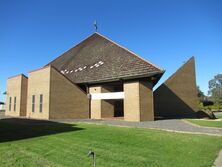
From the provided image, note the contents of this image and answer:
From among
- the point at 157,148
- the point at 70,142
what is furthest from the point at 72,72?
the point at 157,148

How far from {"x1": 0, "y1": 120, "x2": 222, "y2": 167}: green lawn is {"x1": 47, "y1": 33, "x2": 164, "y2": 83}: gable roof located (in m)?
11.2

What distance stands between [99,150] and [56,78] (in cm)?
1679

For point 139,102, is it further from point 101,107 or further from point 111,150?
point 111,150

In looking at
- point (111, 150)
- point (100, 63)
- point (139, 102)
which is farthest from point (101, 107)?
point (111, 150)

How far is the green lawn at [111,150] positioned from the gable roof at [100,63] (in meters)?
11.2

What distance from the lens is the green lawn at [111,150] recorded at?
22.5 ft

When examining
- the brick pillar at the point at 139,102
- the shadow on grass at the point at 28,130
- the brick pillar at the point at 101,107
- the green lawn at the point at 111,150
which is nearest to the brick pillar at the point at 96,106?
the brick pillar at the point at 101,107

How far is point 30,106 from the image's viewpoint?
26266 millimetres

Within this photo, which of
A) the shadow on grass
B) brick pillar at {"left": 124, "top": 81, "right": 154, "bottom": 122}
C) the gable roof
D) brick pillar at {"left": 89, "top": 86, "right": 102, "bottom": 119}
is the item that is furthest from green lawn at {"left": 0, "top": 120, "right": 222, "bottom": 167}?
brick pillar at {"left": 89, "top": 86, "right": 102, "bottom": 119}

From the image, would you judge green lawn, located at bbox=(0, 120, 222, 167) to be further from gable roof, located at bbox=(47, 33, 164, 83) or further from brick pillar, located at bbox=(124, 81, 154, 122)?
gable roof, located at bbox=(47, 33, 164, 83)

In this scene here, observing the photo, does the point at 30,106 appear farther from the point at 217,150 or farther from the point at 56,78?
the point at 217,150

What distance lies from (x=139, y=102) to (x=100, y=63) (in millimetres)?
8609

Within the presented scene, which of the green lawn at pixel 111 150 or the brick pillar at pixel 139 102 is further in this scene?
the brick pillar at pixel 139 102

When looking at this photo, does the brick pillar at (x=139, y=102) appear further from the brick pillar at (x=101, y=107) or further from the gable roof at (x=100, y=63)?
the brick pillar at (x=101, y=107)
